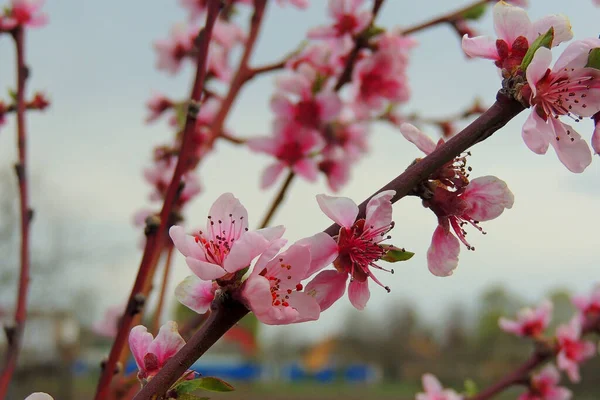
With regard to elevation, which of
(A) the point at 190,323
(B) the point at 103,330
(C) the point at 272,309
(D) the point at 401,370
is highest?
(D) the point at 401,370

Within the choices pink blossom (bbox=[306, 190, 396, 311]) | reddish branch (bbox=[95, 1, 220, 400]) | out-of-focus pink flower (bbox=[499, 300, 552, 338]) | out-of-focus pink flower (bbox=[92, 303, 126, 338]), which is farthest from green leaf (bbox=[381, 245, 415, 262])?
out-of-focus pink flower (bbox=[499, 300, 552, 338])

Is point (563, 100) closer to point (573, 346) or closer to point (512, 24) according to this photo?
point (512, 24)

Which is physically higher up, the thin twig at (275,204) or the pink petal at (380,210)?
the thin twig at (275,204)

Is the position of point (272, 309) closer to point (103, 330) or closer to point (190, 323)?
point (190, 323)

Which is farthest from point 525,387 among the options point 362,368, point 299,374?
point 299,374

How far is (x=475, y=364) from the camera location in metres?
19.2

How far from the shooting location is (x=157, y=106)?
154 centimetres

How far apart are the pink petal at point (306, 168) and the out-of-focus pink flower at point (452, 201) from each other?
75 centimetres

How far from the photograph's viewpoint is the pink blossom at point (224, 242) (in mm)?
441

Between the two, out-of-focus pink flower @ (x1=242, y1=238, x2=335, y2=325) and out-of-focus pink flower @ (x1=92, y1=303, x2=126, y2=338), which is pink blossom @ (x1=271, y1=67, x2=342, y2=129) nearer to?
out-of-focus pink flower @ (x1=92, y1=303, x2=126, y2=338)

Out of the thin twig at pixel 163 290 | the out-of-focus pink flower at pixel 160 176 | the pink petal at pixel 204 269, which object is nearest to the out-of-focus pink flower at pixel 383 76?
the out-of-focus pink flower at pixel 160 176

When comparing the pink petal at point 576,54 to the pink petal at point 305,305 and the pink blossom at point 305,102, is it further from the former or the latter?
the pink blossom at point 305,102

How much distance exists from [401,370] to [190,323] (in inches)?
940

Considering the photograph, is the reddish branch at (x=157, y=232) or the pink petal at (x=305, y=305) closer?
the pink petal at (x=305, y=305)
